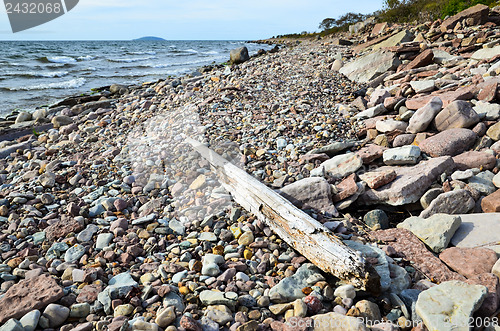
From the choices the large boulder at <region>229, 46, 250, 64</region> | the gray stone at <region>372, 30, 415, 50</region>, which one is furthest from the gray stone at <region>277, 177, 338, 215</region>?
the large boulder at <region>229, 46, 250, 64</region>

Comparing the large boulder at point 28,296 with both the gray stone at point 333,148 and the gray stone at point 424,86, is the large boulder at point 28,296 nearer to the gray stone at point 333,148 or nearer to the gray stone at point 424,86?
the gray stone at point 333,148

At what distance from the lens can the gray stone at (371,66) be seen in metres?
8.57

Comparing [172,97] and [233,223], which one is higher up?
[172,97]

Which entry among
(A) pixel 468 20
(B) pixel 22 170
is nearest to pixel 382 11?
(A) pixel 468 20

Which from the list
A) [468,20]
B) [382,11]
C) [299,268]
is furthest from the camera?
[382,11]

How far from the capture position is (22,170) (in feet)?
17.9

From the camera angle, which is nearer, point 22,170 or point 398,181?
point 398,181

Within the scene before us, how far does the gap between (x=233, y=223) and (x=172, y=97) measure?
5.84m

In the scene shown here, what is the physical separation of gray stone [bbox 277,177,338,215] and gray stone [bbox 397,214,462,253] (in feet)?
2.69

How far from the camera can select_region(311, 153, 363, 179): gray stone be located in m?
4.23

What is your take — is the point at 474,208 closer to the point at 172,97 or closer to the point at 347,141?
the point at 347,141

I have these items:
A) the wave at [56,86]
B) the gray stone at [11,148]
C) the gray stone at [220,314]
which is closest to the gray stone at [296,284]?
the gray stone at [220,314]

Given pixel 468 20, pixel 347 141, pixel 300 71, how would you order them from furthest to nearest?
pixel 468 20 → pixel 300 71 → pixel 347 141

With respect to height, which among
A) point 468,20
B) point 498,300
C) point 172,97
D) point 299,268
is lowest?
point 498,300
